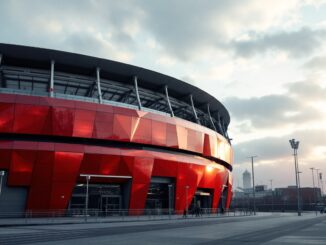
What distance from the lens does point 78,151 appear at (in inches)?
1391

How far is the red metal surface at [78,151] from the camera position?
1326 inches

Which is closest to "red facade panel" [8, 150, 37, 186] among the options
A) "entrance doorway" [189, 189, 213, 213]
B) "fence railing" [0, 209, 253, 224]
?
"fence railing" [0, 209, 253, 224]

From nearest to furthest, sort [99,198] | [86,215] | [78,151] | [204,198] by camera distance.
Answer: [86,215]
[78,151]
[99,198]
[204,198]

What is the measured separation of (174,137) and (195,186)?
746 centimetres

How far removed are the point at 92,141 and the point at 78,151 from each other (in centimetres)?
347

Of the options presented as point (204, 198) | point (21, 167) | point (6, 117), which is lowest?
point (204, 198)

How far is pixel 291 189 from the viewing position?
123000 millimetres

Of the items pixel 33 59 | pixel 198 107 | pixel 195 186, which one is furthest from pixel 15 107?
pixel 198 107

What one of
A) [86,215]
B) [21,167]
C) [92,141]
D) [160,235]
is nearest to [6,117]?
[21,167]

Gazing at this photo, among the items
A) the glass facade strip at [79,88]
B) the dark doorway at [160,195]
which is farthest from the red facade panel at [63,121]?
the dark doorway at [160,195]

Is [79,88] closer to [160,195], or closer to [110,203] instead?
[110,203]

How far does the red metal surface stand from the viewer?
3369 cm

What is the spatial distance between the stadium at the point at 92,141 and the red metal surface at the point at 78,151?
0.31ft

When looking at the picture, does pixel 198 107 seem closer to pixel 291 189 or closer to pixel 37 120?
pixel 37 120
